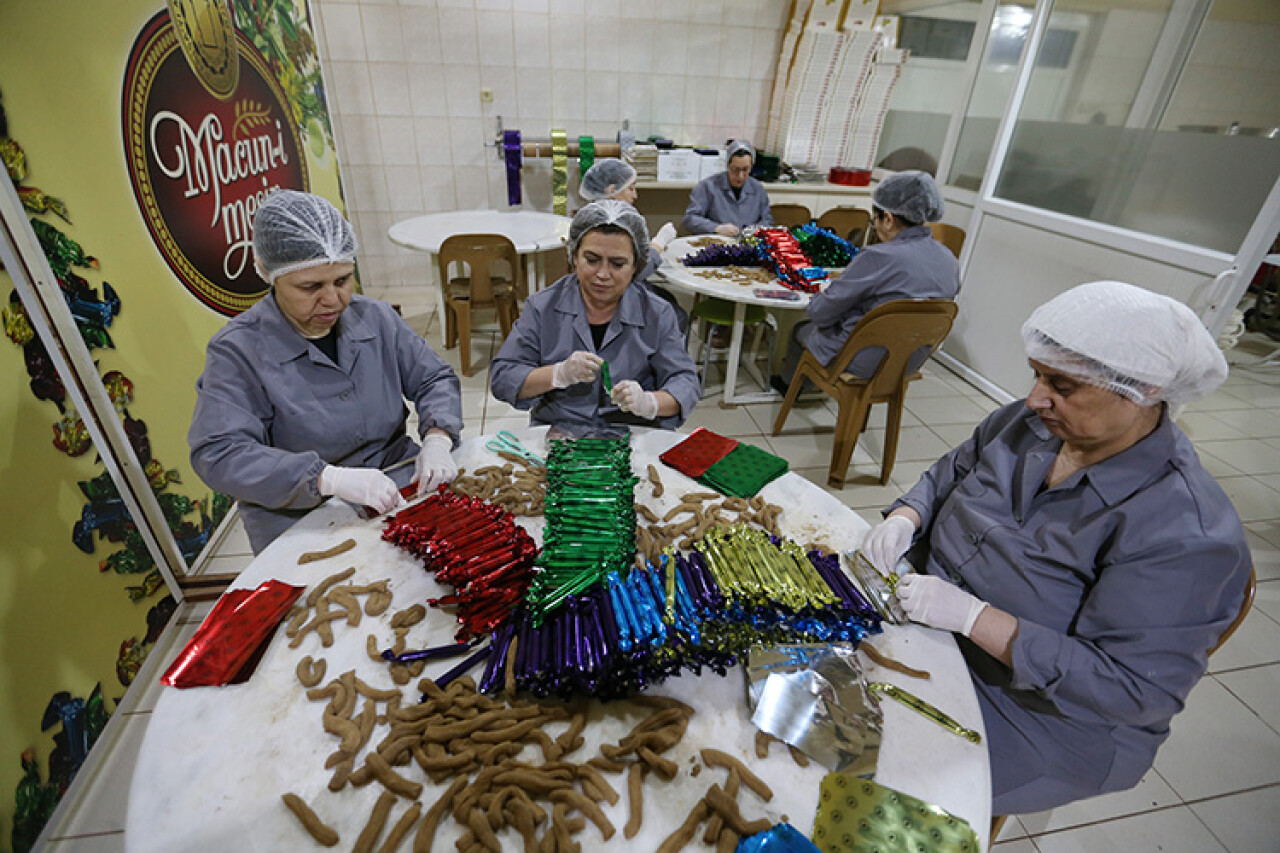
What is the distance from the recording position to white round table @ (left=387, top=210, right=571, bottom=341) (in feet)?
14.6

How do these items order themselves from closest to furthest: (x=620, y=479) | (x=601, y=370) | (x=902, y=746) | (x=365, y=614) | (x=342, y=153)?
(x=902, y=746)
(x=365, y=614)
(x=620, y=479)
(x=601, y=370)
(x=342, y=153)

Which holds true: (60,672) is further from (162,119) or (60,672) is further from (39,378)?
(162,119)

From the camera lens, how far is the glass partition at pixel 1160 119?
9.93 feet

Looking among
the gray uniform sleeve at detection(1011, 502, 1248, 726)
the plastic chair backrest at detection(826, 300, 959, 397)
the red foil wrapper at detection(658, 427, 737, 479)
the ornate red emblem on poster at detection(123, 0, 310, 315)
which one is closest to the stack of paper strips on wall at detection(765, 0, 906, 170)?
the plastic chair backrest at detection(826, 300, 959, 397)

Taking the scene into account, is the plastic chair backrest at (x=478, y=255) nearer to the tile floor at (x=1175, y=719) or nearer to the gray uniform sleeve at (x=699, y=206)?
the tile floor at (x=1175, y=719)

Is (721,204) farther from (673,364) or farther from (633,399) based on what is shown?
(633,399)

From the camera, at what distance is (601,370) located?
212 centimetres

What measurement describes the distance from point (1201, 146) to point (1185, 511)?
3449 mm

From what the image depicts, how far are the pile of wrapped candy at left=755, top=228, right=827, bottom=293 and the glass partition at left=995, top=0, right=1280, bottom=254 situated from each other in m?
1.85

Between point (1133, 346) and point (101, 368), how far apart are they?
303cm

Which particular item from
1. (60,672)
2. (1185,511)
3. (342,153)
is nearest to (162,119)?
(60,672)

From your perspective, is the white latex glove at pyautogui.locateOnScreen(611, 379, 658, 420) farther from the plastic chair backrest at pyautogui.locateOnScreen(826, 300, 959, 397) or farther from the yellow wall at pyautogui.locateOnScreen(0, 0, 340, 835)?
the yellow wall at pyautogui.locateOnScreen(0, 0, 340, 835)

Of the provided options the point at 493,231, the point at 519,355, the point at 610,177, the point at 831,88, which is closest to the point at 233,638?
the point at 519,355

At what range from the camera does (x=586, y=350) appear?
2.19 m
